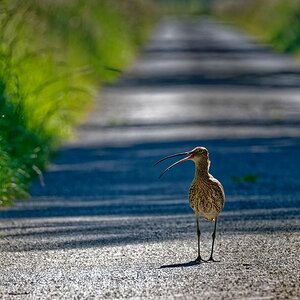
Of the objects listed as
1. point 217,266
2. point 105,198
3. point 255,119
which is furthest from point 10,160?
point 255,119

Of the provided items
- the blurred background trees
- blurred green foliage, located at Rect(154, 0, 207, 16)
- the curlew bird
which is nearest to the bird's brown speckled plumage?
the curlew bird

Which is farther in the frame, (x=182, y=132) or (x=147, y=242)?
(x=182, y=132)

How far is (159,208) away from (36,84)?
536 cm

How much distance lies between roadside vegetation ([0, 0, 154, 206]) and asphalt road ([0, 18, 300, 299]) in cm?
26

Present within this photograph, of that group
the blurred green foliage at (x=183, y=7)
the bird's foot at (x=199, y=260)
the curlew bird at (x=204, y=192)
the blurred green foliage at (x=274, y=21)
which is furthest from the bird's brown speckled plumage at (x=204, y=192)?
the blurred green foliage at (x=183, y=7)

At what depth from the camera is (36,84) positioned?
1831 centimetres

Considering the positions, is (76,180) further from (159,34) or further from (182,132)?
(159,34)

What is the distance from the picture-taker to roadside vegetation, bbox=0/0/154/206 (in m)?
14.7

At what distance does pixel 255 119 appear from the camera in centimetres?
2291

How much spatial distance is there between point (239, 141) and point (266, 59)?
1942cm

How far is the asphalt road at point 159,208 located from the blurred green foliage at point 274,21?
15.4 meters

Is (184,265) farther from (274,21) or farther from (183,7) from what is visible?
(183,7)

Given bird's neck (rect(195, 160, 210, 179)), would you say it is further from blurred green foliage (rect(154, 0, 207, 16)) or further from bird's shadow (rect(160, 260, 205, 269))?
blurred green foliage (rect(154, 0, 207, 16))

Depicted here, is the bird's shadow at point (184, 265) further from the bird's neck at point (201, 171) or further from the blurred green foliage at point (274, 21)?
the blurred green foliage at point (274, 21)
